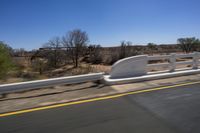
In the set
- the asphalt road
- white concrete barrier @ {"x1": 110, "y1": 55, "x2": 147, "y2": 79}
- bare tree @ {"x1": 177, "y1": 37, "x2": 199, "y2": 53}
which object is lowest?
the asphalt road

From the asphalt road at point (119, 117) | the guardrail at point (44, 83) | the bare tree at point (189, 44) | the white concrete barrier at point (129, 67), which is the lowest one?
the asphalt road at point (119, 117)

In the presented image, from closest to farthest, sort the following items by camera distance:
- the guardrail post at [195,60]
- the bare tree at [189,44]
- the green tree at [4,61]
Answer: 1. the guardrail post at [195,60]
2. the green tree at [4,61]
3. the bare tree at [189,44]

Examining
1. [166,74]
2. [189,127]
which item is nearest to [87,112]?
[189,127]

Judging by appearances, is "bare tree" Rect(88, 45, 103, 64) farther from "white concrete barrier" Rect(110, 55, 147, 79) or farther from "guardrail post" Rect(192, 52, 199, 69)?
"white concrete barrier" Rect(110, 55, 147, 79)

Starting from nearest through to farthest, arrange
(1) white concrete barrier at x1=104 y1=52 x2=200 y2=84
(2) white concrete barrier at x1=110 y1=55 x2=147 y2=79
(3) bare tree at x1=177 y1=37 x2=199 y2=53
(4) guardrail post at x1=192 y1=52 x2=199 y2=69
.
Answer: (1) white concrete barrier at x1=104 y1=52 x2=200 y2=84, (2) white concrete barrier at x1=110 y1=55 x2=147 y2=79, (4) guardrail post at x1=192 y1=52 x2=199 y2=69, (3) bare tree at x1=177 y1=37 x2=199 y2=53

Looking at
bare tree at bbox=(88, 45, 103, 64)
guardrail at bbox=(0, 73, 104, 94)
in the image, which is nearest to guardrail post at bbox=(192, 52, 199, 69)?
guardrail at bbox=(0, 73, 104, 94)

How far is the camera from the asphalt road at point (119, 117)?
3385 millimetres

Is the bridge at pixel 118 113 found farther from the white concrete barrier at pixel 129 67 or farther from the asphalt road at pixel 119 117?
the white concrete barrier at pixel 129 67

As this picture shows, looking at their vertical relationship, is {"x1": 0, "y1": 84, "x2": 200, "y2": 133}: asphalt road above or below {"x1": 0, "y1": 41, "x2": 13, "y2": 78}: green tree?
below

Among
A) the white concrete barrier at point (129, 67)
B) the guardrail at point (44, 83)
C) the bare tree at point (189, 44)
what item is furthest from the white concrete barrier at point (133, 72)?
the bare tree at point (189, 44)

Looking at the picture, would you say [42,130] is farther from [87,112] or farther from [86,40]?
[86,40]

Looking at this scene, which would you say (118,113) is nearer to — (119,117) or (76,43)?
(119,117)

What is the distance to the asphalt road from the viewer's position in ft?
11.1

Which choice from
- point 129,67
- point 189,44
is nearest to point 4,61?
point 129,67
